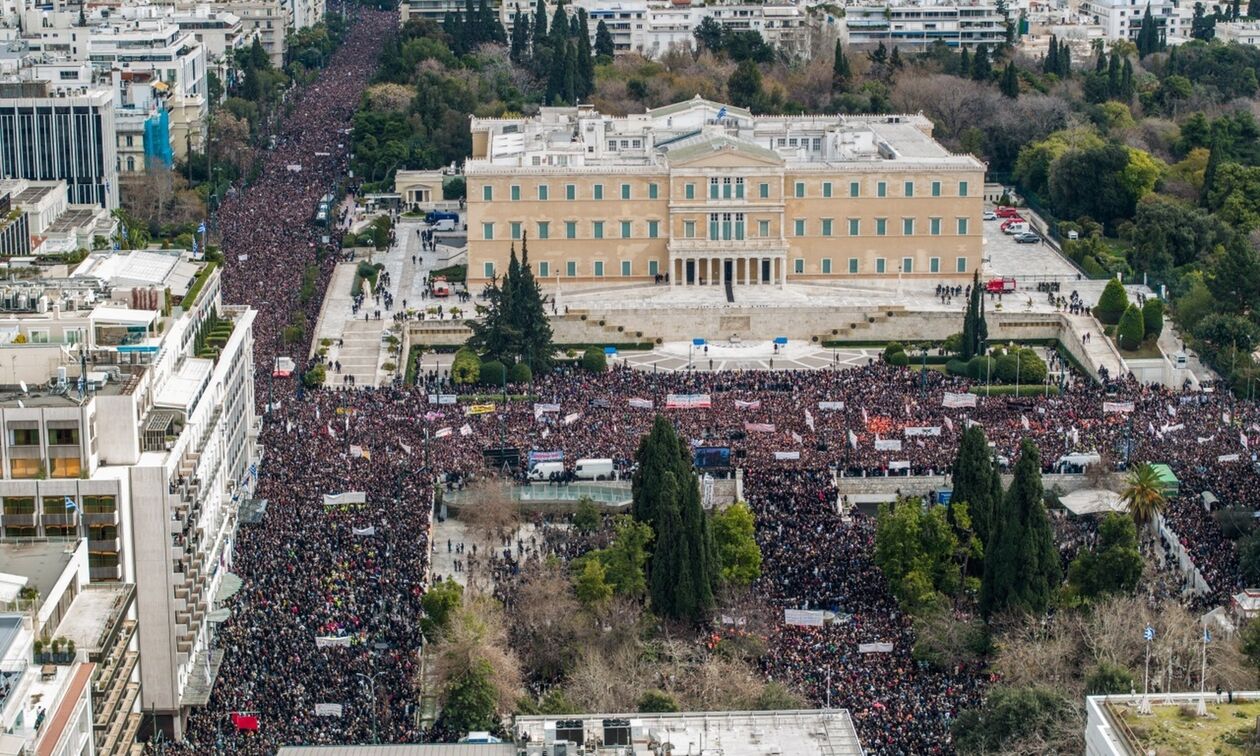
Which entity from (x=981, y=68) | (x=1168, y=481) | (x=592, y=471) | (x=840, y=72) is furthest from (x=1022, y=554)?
(x=981, y=68)

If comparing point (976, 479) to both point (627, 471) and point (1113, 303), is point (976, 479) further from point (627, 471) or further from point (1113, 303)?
point (1113, 303)

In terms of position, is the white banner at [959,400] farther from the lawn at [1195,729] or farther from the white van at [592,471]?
the lawn at [1195,729]

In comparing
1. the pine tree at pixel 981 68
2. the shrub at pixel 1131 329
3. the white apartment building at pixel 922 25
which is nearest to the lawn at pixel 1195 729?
the shrub at pixel 1131 329

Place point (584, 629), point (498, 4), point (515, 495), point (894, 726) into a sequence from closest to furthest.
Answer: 1. point (894, 726)
2. point (584, 629)
3. point (515, 495)
4. point (498, 4)

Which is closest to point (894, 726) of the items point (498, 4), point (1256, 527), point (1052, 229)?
point (1256, 527)

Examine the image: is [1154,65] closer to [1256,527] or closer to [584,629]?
[1256,527]

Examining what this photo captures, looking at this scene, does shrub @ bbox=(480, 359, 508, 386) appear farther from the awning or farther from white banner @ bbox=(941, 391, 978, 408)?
the awning
